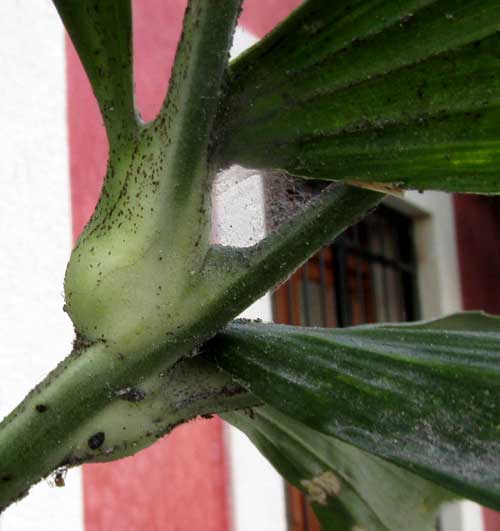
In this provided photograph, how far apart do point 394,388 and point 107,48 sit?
17 cm

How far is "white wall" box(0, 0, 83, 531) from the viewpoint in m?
1.35

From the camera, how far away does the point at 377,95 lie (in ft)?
1.15

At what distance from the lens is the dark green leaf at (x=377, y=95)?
1.11 ft

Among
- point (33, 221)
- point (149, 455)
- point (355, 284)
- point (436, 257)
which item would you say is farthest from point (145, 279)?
point (436, 257)

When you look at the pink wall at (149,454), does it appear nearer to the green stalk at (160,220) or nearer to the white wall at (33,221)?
the white wall at (33,221)

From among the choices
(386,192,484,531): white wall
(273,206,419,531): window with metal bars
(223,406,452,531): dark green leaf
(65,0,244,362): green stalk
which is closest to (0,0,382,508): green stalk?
(65,0,244,362): green stalk

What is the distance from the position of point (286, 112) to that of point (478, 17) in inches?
3.2

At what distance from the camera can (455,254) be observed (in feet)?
12.5

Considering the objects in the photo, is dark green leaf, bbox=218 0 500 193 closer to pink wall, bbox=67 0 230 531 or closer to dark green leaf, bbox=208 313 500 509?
dark green leaf, bbox=208 313 500 509

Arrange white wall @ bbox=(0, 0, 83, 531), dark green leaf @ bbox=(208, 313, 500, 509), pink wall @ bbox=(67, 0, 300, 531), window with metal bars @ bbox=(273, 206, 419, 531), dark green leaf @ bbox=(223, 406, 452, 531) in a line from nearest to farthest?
dark green leaf @ bbox=(208, 313, 500, 509) < dark green leaf @ bbox=(223, 406, 452, 531) < white wall @ bbox=(0, 0, 83, 531) < pink wall @ bbox=(67, 0, 300, 531) < window with metal bars @ bbox=(273, 206, 419, 531)

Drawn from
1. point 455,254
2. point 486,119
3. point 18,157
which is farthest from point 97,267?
point 455,254

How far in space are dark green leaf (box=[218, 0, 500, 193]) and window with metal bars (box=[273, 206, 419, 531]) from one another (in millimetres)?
2114

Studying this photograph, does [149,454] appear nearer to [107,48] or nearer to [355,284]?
[107,48]

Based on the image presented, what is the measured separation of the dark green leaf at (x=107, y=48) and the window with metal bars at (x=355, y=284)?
6.97 feet
